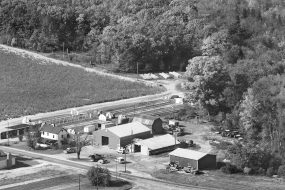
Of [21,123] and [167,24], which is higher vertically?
[167,24]

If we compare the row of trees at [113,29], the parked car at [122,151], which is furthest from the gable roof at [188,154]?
the row of trees at [113,29]

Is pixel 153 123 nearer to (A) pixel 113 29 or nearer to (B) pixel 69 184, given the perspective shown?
(B) pixel 69 184

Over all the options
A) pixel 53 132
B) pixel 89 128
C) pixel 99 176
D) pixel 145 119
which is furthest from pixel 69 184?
pixel 145 119

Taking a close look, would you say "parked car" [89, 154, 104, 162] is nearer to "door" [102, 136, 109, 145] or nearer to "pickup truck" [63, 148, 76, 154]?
"pickup truck" [63, 148, 76, 154]

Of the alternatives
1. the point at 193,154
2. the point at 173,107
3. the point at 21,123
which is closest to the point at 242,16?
the point at 173,107

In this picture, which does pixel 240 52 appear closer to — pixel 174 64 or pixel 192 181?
pixel 174 64

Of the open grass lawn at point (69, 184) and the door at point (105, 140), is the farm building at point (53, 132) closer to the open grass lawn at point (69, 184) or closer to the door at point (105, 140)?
the door at point (105, 140)

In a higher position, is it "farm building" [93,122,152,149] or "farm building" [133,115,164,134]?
"farm building" [133,115,164,134]

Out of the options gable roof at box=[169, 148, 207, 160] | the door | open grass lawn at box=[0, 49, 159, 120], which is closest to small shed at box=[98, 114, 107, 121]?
open grass lawn at box=[0, 49, 159, 120]
